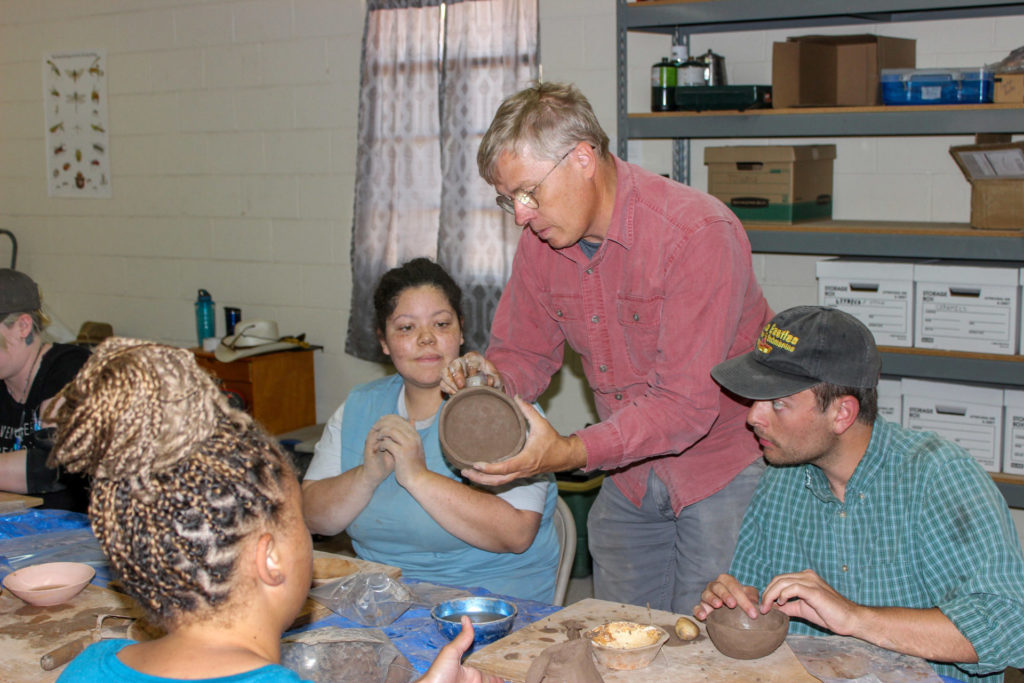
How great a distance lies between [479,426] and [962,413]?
5.99 ft

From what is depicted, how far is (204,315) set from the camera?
5289mm

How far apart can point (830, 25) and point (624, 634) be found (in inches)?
107

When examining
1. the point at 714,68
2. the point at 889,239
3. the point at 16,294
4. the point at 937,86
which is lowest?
the point at 16,294

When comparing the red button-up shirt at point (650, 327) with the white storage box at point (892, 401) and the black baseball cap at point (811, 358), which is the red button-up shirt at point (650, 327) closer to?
the black baseball cap at point (811, 358)

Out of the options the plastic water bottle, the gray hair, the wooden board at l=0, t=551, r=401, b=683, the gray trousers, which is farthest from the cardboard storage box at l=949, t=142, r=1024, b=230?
the plastic water bottle

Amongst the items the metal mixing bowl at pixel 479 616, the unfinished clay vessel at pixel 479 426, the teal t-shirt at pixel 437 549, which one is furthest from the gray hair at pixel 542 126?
the metal mixing bowl at pixel 479 616

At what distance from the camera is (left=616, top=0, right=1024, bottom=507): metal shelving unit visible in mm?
3012

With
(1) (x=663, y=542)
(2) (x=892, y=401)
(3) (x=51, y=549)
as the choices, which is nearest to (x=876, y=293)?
(2) (x=892, y=401)

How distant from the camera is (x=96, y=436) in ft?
3.66

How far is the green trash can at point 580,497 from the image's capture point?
13.0 feet

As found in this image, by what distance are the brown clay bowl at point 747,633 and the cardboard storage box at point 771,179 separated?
1993 millimetres

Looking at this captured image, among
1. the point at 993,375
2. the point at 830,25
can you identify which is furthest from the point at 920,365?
the point at 830,25

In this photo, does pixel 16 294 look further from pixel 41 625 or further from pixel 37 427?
pixel 41 625

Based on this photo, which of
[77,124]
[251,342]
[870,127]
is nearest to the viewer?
[870,127]
